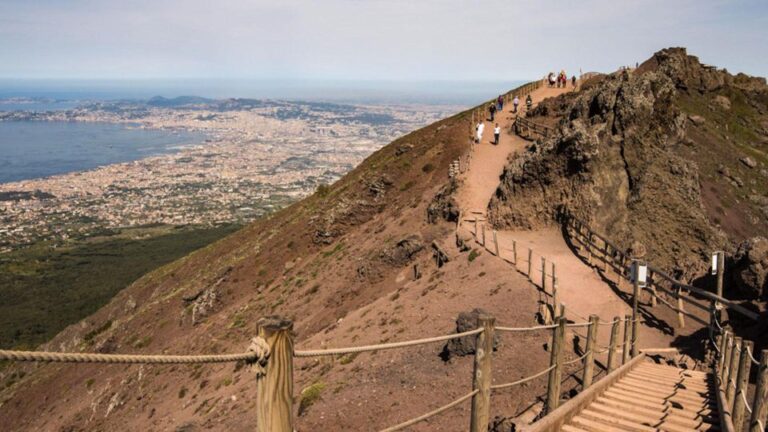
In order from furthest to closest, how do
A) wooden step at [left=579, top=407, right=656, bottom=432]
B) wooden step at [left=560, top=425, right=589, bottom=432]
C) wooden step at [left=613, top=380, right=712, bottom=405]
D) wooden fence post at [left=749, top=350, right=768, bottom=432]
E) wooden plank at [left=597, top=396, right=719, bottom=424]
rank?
wooden step at [left=613, top=380, right=712, bottom=405] < wooden plank at [left=597, top=396, right=719, bottom=424] < wooden step at [left=579, top=407, right=656, bottom=432] < wooden step at [left=560, top=425, right=589, bottom=432] < wooden fence post at [left=749, top=350, right=768, bottom=432]

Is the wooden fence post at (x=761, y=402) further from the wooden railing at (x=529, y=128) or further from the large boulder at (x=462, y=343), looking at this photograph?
the wooden railing at (x=529, y=128)

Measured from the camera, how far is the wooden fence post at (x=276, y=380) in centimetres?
377

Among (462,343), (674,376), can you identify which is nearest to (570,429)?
(674,376)

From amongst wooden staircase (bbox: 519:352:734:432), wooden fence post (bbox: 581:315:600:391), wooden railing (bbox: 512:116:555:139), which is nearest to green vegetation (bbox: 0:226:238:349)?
wooden railing (bbox: 512:116:555:139)

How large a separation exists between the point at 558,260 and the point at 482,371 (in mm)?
17150

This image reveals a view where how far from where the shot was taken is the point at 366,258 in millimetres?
27578

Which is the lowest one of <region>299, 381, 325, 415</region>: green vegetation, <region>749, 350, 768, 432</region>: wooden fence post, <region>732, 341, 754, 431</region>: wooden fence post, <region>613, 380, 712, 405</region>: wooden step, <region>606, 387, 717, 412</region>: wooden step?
<region>299, 381, 325, 415</region>: green vegetation

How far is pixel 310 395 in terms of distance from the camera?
623 inches

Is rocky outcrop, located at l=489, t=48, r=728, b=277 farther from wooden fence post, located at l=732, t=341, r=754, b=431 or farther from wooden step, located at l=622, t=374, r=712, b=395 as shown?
wooden fence post, located at l=732, t=341, r=754, b=431

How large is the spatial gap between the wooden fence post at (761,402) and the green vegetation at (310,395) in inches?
459

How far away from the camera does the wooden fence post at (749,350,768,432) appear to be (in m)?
5.90

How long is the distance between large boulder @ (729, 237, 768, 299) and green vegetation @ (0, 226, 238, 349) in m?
73.0

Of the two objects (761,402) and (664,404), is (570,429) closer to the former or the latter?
(761,402)

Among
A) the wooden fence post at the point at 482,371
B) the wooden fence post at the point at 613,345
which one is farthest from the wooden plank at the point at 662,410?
the wooden fence post at the point at 482,371
